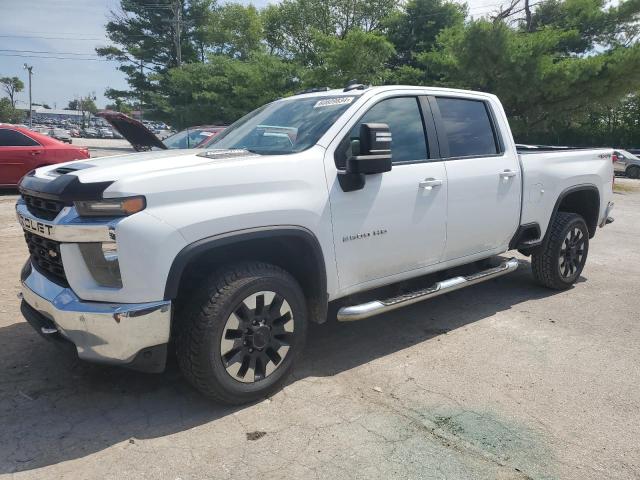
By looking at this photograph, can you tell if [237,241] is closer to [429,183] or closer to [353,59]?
[429,183]

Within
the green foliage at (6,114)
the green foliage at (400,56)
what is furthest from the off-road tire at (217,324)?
the green foliage at (6,114)

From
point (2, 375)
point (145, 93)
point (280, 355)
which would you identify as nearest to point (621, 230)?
point (280, 355)

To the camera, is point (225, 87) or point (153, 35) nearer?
point (225, 87)

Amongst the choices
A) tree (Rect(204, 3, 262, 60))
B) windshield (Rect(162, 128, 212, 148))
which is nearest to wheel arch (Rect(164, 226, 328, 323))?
windshield (Rect(162, 128, 212, 148))

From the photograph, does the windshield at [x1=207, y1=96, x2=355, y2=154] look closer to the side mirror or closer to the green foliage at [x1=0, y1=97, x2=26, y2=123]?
the side mirror

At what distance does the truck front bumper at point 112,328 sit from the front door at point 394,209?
49.1 inches

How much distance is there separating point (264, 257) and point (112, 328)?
108 cm

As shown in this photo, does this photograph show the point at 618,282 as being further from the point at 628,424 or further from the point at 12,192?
the point at 12,192

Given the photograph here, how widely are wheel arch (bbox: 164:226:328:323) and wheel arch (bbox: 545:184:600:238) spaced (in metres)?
3.42

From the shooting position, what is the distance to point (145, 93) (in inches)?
1580

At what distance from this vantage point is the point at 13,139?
37.4ft

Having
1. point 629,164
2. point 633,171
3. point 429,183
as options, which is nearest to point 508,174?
point 429,183

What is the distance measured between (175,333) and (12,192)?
11160 mm

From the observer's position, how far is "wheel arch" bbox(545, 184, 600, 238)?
18.8 feet
